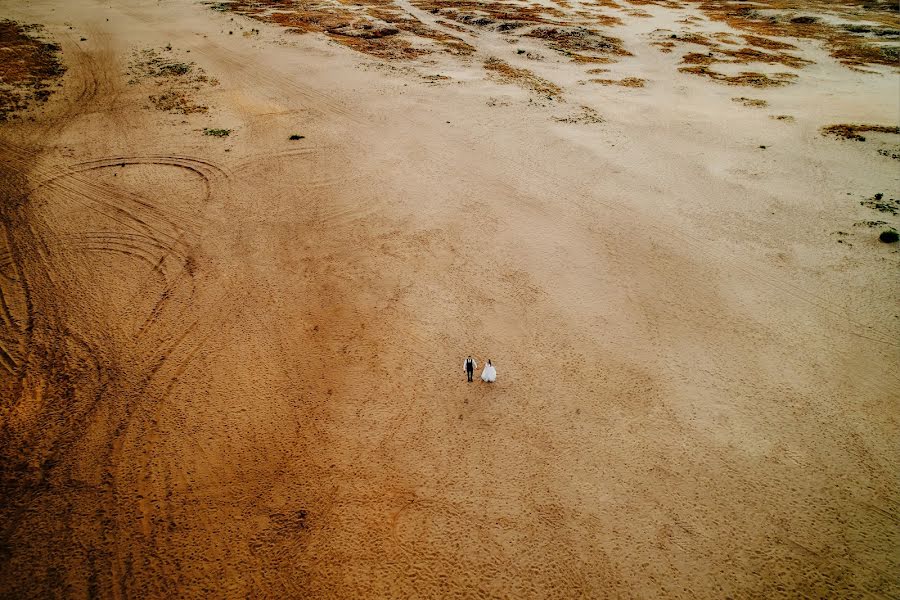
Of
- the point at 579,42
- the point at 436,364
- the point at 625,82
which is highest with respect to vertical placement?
the point at 579,42

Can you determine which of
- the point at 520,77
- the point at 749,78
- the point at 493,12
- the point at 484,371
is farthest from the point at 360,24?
the point at 484,371

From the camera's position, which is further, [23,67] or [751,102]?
[751,102]

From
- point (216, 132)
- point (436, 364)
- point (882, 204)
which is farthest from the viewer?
point (216, 132)

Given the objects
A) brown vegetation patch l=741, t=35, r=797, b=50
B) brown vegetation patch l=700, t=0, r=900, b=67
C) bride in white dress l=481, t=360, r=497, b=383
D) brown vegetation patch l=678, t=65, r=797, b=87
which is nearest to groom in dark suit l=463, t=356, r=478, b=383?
bride in white dress l=481, t=360, r=497, b=383

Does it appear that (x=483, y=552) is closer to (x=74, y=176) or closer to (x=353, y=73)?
(x=74, y=176)

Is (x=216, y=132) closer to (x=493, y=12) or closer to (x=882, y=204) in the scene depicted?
(x=882, y=204)
